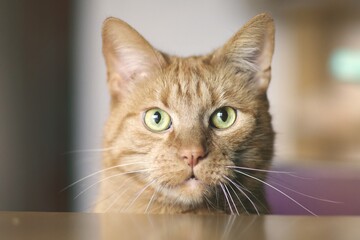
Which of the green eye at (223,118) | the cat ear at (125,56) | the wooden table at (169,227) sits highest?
the cat ear at (125,56)

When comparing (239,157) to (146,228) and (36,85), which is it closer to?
(146,228)

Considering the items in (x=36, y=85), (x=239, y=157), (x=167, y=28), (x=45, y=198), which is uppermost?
(x=167, y=28)

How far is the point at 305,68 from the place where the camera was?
127 inches

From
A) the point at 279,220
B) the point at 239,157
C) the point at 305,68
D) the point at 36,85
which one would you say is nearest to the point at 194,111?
the point at 239,157

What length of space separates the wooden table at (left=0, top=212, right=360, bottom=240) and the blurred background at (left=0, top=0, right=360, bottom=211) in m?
1.37

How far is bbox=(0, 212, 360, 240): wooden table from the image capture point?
641mm

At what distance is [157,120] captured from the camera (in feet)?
3.82

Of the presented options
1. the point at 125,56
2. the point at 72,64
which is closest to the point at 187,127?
the point at 125,56

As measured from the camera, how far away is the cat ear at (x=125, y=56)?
47.8 inches

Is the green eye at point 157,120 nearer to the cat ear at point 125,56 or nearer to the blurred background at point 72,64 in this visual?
the cat ear at point 125,56

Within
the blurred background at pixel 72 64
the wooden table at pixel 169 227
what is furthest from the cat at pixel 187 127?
the blurred background at pixel 72 64

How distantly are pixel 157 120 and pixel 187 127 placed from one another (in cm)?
9

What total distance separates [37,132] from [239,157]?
59.7 inches

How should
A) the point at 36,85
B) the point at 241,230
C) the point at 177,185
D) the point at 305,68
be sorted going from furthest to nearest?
the point at 305,68 < the point at 36,85 < the point at 177,185 < the point at 241,230
